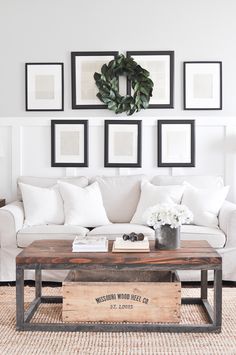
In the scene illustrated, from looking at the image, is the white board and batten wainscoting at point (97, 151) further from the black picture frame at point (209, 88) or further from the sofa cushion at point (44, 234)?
the sofa cushion at point (44, 234)

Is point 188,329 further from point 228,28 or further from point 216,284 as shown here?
point 228,28

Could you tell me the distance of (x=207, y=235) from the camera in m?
3.71

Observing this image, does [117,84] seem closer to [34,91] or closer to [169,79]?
[169,79]

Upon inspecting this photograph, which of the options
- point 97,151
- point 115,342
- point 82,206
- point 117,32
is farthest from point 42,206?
point 117,32

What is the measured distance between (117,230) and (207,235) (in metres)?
0.72

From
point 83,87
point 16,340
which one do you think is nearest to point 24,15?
point 83,87

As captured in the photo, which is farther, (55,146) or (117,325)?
(55,146)

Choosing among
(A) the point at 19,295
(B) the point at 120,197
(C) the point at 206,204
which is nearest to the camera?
(A) the point at 19,295

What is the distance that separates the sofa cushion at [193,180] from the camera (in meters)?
4.36

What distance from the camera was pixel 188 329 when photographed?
2.74m

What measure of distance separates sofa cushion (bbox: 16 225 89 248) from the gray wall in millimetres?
1388

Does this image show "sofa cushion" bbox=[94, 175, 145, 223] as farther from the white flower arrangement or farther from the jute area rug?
the jute area rug

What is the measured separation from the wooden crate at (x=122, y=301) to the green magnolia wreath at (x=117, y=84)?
2241mm

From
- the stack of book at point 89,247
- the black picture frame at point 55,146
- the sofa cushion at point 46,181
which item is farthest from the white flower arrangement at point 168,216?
the black picture frame at point 55,146
